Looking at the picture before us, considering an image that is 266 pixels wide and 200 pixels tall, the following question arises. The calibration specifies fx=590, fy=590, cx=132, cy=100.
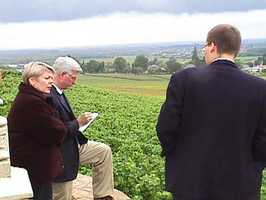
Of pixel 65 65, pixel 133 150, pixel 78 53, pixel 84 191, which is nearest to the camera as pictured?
pixel 65 65

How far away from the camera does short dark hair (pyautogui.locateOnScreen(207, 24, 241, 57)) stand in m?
3.86

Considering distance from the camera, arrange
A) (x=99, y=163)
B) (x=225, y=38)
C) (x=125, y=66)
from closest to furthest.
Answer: (x=225, y=38), (x=99, y=163), (x=125, y=66)

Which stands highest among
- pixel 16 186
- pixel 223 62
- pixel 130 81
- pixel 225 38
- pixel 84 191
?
pixel 225 38

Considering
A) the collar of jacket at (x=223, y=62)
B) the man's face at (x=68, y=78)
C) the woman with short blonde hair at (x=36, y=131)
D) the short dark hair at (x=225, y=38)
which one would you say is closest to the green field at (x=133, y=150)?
the man's face at (x=68, y=78)

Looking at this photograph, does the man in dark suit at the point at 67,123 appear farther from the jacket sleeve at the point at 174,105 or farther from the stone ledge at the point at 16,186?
the jacket sleeve at the point at 174,105

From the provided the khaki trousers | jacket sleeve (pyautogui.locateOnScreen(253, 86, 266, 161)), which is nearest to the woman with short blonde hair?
the khaki trousers

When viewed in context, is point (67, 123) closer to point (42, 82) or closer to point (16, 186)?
point (42, 82)

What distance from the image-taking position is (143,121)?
15555mm

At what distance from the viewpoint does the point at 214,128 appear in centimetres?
394

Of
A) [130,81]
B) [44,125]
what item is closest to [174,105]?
[44,125]

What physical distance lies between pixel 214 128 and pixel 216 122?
4cm

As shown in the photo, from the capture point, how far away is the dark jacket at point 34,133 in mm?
4504

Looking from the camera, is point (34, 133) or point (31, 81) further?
point (31, 81)

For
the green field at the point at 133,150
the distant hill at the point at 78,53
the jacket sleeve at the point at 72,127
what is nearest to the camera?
the jacket sleeve at the point at 72,127
